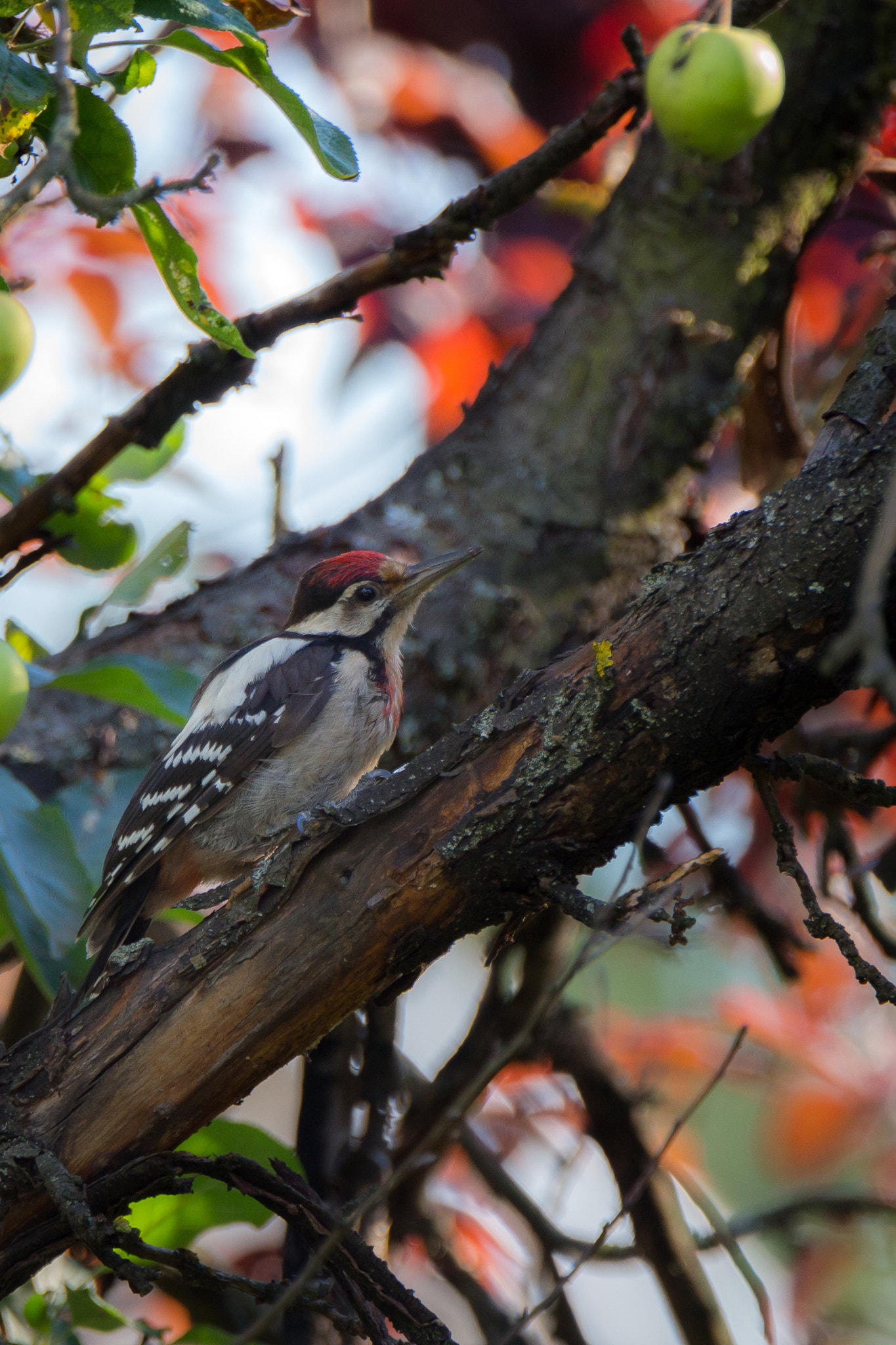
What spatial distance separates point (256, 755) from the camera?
9.28ft

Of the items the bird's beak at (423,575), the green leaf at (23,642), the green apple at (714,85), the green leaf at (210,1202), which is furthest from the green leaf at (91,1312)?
the green apple at (714,85)

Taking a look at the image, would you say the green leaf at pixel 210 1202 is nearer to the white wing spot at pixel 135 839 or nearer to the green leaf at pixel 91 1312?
the green leaf at pixel 91 1312

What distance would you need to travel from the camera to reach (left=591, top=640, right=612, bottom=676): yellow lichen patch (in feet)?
5.44

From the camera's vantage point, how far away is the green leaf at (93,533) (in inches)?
105

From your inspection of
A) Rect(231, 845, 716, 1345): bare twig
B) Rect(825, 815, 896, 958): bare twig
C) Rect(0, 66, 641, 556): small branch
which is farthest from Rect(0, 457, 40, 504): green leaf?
Rect(825, 815, 896, 958): bare twig

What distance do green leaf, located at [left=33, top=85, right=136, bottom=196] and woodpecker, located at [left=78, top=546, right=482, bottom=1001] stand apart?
48.8 inches

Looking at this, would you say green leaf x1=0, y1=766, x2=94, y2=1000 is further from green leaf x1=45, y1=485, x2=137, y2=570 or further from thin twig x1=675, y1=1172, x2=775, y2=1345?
thin twig x1=675, y1=1172, x2=775, y2=1345

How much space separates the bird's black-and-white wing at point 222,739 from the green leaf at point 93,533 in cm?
39

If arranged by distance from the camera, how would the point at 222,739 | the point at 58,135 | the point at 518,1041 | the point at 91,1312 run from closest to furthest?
the point at 58,135, the point at 518,1041, the point at 91,1312, the point at 222,739

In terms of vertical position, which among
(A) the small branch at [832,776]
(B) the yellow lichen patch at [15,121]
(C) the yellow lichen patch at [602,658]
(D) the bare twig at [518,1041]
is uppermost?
(B) the yellow lichen patch at [15,121]

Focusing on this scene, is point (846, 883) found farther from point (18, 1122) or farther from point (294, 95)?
point (294, 95)

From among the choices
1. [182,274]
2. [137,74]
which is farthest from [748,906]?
[137,74]

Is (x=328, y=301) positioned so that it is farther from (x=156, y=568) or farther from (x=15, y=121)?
(x=15, y=121)

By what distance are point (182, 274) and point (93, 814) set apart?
1261mm
